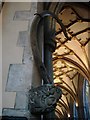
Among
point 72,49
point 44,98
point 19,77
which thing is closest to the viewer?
point 44,98

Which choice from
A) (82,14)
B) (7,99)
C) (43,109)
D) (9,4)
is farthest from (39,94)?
(82,14)

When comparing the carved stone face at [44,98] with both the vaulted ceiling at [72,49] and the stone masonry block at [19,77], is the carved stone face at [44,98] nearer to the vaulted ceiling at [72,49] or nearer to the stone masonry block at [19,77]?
the stone masonry block at [19,77]

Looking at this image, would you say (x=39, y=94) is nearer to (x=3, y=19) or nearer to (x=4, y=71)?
(x=4, y=71)

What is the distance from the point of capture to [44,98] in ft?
5.99

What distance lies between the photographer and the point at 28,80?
1965 millimetres

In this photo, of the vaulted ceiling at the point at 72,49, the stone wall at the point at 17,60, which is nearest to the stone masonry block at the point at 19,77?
the stone wall at the point at 17,60

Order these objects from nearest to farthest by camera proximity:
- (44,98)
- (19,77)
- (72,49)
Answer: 1. (44,98)
2. (19,77)
3. (72,49)

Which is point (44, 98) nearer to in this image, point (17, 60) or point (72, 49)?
point (17, 60)

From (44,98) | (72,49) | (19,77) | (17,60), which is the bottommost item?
(44,98)

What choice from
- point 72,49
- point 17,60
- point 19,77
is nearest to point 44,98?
point 19,77

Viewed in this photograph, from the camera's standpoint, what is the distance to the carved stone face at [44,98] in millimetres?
1808

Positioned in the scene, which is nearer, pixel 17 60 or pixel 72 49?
pixel 17 60

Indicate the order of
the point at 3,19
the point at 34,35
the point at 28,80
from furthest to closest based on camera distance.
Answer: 1. the point at 3,19
2. the point at 34,35
3. the point at 28,80

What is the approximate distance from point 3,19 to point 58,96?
32.1 inches
